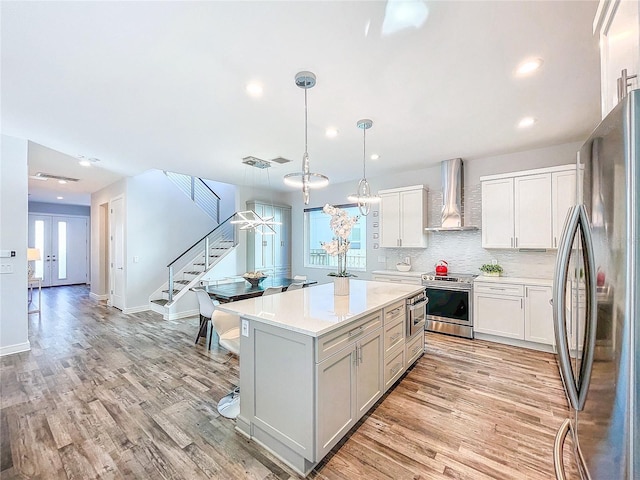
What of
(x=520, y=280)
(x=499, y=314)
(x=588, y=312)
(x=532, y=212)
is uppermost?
(x=532, y=212)

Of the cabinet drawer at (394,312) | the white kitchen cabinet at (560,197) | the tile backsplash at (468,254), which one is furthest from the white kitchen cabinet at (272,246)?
the white kitchen cabinet at (560,197)

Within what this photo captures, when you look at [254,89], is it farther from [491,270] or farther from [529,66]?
[491,270]

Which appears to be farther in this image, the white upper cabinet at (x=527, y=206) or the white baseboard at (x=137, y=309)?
the white baseboard at (x=137, y=309)

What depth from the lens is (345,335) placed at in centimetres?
196

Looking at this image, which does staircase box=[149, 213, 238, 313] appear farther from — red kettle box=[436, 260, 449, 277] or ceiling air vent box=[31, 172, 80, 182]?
red kettle box=[436, 260, 449, 277]

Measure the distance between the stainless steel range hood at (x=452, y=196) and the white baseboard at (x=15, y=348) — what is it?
6360mm

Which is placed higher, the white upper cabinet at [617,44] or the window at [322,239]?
the white upper cabinet at [617,44]

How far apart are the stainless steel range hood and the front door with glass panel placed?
11644 mm

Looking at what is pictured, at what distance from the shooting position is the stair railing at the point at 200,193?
274 inches

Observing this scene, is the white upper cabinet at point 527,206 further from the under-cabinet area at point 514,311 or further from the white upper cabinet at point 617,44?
the white upper cabinet at point 617,44

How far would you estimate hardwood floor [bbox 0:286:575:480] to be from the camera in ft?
5.88

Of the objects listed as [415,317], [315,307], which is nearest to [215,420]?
[315,307]

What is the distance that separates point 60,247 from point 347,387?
460 inches

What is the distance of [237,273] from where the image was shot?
21.2ft
